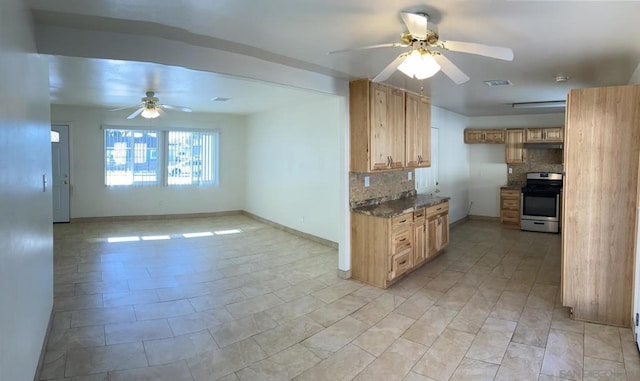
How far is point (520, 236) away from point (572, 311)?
3727mm

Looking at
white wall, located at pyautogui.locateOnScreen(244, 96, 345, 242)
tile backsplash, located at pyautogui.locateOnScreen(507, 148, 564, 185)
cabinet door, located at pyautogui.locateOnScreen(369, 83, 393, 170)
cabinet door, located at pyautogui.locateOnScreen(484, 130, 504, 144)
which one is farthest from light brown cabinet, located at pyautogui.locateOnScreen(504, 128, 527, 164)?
cabinet door, located at pyautogui.locateOnScreen(369, 83, 393, 170)

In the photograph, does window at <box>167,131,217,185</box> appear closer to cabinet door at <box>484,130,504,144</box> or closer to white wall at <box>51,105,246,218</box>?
white wall at <box>51,105,246,218</box>

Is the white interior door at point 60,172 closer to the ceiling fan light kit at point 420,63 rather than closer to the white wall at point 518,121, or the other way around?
the ceiling fan light kit at point 420,63

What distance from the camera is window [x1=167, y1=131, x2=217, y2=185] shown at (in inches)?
342

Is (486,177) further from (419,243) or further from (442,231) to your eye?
(419,243)

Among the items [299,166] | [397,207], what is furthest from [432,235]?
[299,166]

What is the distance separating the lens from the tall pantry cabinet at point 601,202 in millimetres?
3172

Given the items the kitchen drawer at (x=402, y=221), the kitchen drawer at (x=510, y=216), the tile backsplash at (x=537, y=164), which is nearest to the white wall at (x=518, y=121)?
the tile backsplash at (x=537, y=164)

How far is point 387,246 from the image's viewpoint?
13.8 ft

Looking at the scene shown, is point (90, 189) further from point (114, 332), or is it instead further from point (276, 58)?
point (276, 58)

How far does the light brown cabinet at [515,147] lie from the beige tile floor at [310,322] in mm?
2646

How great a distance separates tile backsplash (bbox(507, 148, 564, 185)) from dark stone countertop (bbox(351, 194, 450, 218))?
3.52m

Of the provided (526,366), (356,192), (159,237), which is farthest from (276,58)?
(159,237)

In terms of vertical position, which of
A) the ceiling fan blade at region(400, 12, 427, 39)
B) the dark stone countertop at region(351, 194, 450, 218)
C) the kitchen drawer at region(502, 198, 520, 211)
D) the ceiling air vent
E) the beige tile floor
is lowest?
the beige tile floor
